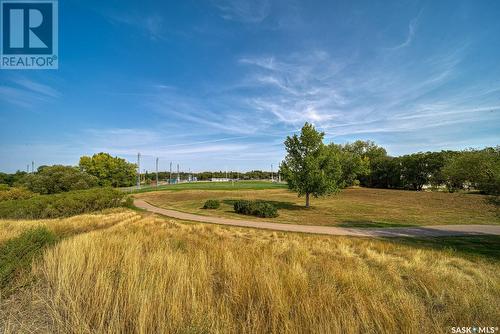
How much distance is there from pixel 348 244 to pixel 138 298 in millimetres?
11344

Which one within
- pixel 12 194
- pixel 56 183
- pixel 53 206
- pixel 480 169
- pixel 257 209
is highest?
pixel 480 169

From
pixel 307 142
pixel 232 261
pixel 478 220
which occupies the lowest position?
pixel 478 220

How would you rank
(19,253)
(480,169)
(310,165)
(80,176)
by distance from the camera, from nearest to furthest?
(19,253), (480,169), (310,165), (80,176)

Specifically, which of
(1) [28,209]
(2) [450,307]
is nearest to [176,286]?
(2) [450,307]

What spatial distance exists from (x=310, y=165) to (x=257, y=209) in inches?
325

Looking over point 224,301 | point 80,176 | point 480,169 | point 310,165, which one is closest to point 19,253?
point 224,301

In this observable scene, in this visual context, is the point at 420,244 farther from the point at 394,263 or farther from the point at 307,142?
the point at 307,142

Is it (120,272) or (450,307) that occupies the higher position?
(120,272)

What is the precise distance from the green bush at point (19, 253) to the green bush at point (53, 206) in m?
19.0

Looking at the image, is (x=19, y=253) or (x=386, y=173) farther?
(x=386, y=173)

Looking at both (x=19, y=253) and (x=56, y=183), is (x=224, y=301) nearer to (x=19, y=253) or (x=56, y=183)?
(x=19, y=253)

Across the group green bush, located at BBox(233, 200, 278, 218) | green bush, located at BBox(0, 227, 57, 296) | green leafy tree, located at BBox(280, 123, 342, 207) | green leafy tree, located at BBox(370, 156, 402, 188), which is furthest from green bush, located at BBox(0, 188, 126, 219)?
green leafy tree, located at BBox(370, 156, 402, 188)

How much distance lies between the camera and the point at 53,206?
19.9m

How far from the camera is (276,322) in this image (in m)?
2.56
